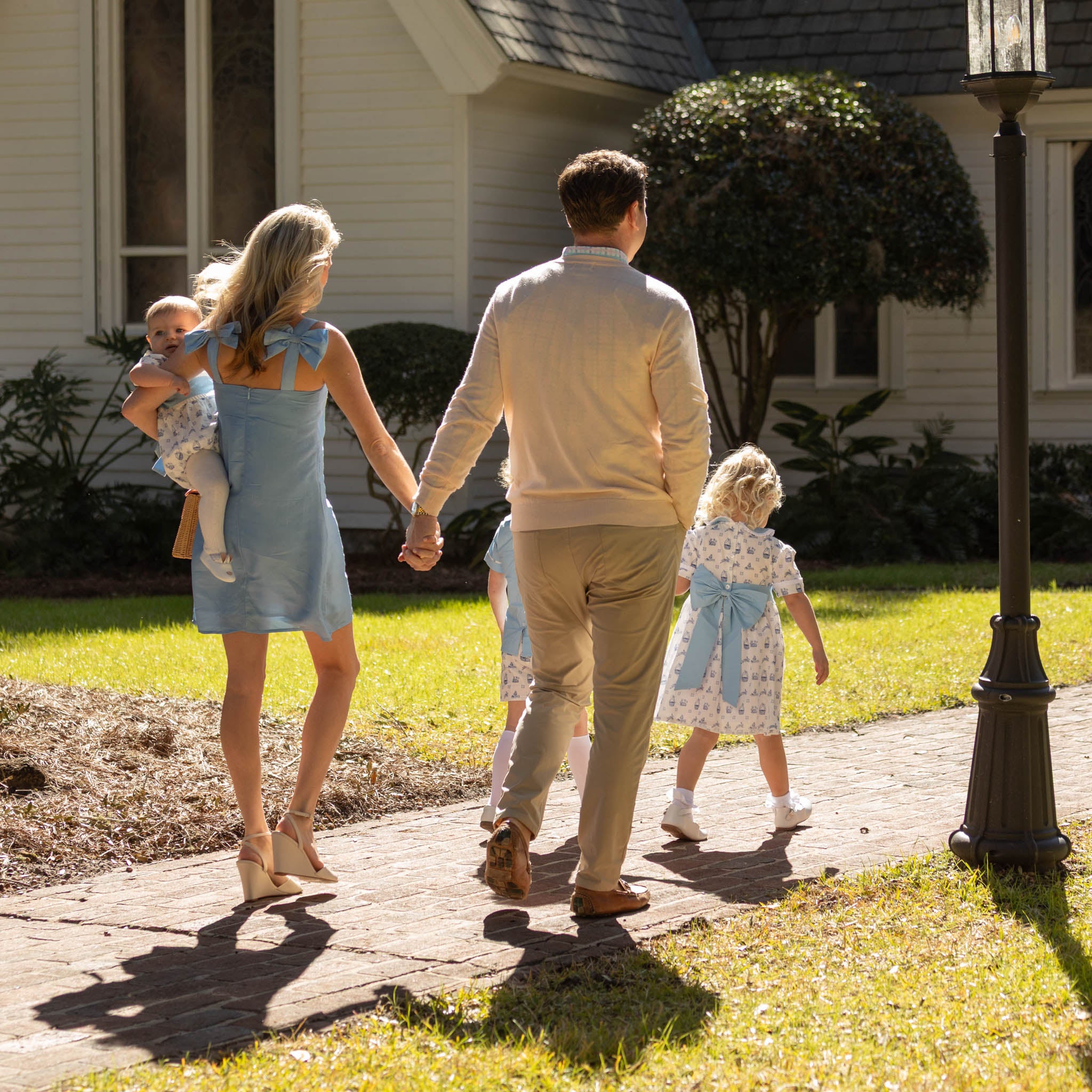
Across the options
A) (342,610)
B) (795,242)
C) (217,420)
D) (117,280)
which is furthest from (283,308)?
(117,280)

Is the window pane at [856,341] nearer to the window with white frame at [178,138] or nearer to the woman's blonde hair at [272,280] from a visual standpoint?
the window with white frame at [178,138]

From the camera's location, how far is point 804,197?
13.8 metres

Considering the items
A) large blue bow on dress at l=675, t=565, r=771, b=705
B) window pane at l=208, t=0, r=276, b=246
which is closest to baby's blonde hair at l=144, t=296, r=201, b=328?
large blue bow on dress at l=675, t=565, r=771, b=705

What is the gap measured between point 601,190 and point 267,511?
4.50 ft

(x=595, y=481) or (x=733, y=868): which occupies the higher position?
(x=595, y=481)

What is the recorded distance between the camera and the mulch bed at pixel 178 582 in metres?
13.0

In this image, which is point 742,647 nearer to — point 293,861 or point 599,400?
point 599,400

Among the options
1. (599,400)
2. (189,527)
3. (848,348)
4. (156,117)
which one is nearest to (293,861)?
(189,527)

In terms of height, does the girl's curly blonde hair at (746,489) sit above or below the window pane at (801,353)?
below

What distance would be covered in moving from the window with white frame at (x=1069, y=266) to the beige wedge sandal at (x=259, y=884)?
12.3m

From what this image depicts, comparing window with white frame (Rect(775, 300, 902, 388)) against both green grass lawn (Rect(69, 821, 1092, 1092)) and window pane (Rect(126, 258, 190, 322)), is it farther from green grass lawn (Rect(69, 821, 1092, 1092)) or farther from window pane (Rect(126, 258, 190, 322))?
green grass lawn (Rect(69, 821, 1092, 1092))

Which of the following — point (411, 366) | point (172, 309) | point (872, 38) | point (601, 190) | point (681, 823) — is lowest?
point (681, 823)

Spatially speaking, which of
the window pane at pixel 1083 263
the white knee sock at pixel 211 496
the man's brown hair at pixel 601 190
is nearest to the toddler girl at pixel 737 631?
the man's brown hair at pixel 601 190

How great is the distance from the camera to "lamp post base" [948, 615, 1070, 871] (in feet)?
17.1
